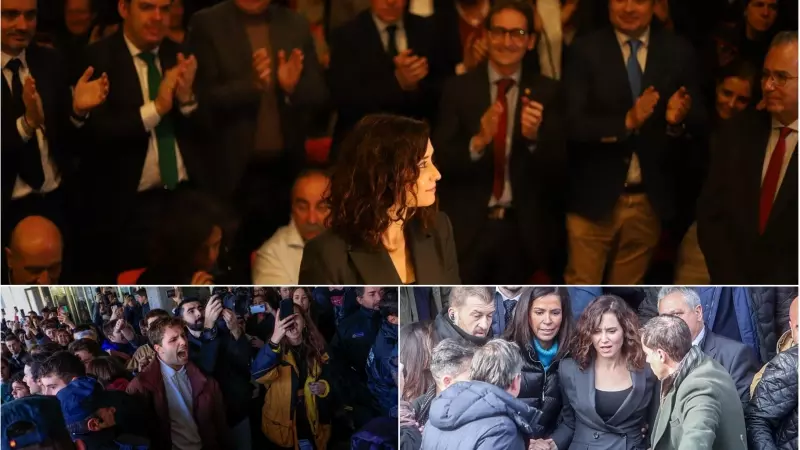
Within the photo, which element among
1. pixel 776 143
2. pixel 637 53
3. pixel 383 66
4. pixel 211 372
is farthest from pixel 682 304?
pixel 211 372

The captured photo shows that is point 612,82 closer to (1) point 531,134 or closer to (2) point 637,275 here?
(1) point 531,134

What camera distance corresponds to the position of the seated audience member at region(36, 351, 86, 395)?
574 centimetres

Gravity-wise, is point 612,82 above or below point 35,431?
above

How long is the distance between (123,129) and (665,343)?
2.96 meters

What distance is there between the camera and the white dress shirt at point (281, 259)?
5.51 meters

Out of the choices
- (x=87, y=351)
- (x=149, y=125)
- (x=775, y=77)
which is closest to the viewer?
(x=775, y=77)

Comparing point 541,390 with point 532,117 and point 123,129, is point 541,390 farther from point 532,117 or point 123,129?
point 123,129

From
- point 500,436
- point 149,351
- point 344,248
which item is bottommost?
point 500,436

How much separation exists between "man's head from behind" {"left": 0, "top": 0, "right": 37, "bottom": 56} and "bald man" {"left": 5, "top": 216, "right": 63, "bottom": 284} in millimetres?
913

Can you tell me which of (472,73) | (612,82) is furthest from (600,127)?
(472,73)

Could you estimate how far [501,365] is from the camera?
551cm

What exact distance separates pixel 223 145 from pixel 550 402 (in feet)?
6.94

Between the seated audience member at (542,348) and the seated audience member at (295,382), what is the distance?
0.99 m

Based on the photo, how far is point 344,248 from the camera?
18.0ft
